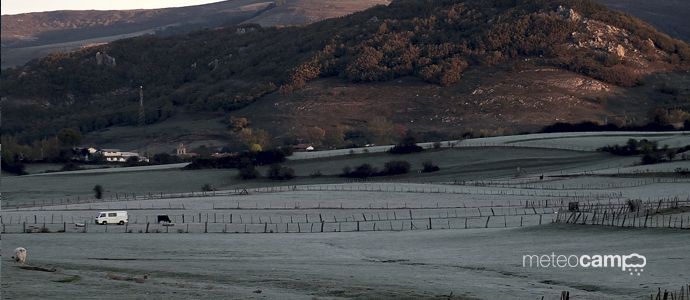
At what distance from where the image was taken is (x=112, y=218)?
5925 cm

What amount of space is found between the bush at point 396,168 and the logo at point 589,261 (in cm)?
5637

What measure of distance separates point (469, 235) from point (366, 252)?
21.0 ft

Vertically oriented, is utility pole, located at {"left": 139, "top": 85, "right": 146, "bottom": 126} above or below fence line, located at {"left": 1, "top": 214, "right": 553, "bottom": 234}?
below

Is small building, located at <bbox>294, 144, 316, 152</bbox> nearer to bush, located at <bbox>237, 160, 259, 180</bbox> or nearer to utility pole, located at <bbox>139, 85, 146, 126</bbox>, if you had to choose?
bush, located at <bbox>237, 160, 259, 180</bbox>

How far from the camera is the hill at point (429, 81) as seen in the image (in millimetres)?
150625

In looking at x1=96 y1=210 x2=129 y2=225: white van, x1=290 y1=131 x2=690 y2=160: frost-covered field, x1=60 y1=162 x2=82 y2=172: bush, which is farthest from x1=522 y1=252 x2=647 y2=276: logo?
x1=60 y1=162 x2=82 y2=172: bush

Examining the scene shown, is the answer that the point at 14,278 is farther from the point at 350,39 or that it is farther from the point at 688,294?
the point at 350,39

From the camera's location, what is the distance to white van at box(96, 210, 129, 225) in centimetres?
5862

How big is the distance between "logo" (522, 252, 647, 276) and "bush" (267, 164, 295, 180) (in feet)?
186

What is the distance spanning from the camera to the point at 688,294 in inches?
1196

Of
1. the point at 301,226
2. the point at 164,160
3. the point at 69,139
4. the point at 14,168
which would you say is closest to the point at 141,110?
the point at 69,139

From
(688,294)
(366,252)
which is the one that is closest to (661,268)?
(688,294)

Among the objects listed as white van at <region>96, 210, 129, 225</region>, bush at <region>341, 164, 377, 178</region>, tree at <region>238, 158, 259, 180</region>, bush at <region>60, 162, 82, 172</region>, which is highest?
white van at <region>96, 210, 129, 225</region>

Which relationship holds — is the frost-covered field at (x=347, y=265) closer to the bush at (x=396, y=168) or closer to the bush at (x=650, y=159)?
the bush at (x=650, y=159)
